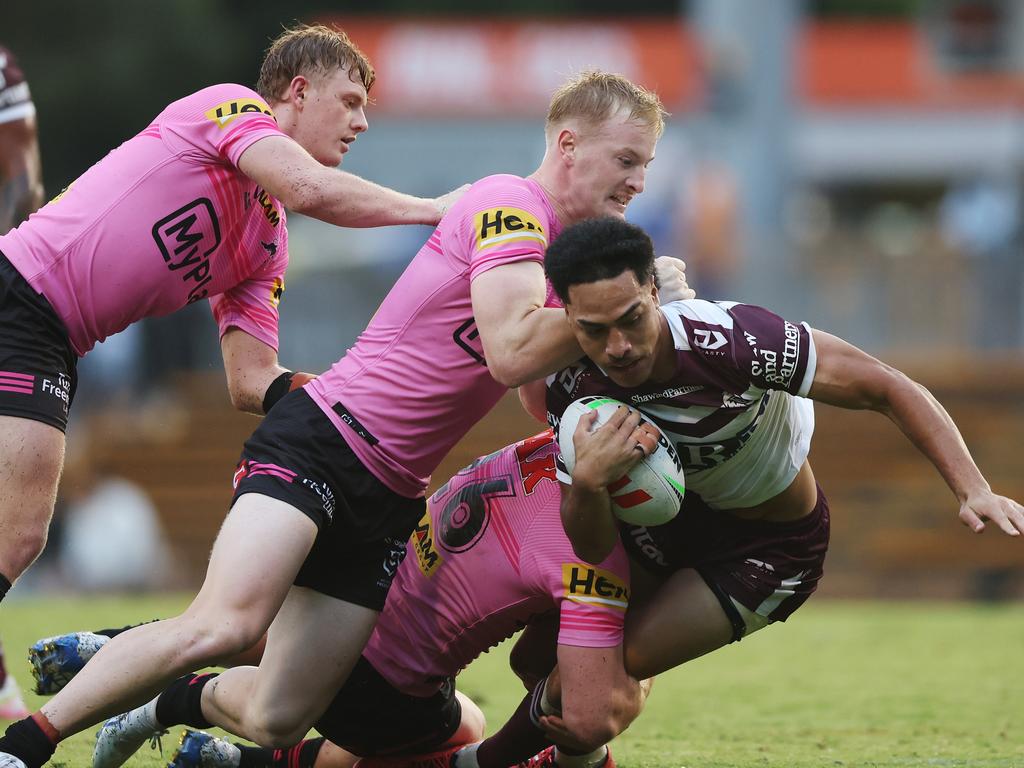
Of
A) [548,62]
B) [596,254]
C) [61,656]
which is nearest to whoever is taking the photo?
[596,254]

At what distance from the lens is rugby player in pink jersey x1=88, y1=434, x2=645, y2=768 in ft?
16.4

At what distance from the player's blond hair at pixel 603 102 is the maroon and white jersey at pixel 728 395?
25.0 inches

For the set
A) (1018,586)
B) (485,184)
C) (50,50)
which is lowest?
(1018,586)

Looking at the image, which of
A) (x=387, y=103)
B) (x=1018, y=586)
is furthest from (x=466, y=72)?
(x=1018, y=586)

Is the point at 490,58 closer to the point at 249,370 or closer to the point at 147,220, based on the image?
the point at 249,370

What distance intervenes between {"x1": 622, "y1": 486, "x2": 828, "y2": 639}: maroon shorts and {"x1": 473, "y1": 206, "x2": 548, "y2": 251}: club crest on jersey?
1075 millimetres

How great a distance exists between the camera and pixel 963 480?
14.6 ft

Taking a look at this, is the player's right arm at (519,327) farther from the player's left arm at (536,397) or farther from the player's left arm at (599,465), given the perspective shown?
the player's left arm at (536,397)

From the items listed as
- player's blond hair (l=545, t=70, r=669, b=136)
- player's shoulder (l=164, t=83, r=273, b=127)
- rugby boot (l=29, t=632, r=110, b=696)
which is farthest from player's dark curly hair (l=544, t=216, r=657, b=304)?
rugby boot (l=29, t=632, r=110, b=696)

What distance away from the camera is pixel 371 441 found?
4805 mm

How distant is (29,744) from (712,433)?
2.18 meters

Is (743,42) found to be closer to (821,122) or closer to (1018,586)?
(1018,586)

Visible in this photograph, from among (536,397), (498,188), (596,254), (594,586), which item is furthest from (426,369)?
(594,586)

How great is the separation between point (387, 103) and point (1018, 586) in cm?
2175
